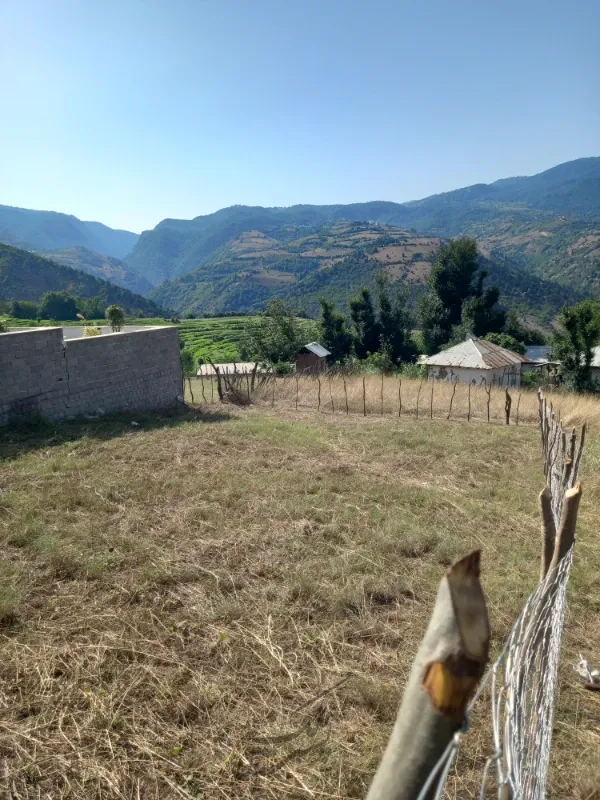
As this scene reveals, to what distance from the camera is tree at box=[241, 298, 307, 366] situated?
32938 millimetres

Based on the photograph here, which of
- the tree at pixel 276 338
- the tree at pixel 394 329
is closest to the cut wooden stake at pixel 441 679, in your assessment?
the tree at pixel 276 338

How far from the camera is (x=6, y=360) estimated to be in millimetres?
8375

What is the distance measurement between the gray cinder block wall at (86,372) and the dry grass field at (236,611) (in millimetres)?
1622

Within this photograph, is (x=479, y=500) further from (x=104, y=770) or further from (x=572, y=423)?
(x=572, y=423)

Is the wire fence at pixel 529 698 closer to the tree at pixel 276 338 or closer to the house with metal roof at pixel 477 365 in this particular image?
the house with metal roof at pixel 477 365

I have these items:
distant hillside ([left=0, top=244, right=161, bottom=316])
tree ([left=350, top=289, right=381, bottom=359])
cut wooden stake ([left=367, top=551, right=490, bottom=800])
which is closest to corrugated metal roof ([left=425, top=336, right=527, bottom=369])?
tree ([left=350, top=289, right=381, bottom=359])

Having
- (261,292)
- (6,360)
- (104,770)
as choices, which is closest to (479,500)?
(104,770)

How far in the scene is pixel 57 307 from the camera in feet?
194

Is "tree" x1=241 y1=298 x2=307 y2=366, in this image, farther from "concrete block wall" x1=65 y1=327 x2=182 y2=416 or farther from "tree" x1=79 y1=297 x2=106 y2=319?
"tree" x1=79 y1=297 x2=106 y2=319

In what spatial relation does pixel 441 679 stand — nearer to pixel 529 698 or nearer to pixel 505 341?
pixel 529 698

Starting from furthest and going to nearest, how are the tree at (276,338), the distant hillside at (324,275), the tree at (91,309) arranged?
1. the distant hillside at (324,275)
2. the tree at (91,309)
3. the tree at (276,338)

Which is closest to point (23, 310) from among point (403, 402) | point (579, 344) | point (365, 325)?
point (365, 325)

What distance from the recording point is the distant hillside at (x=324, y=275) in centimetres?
8075

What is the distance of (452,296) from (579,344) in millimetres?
15931
